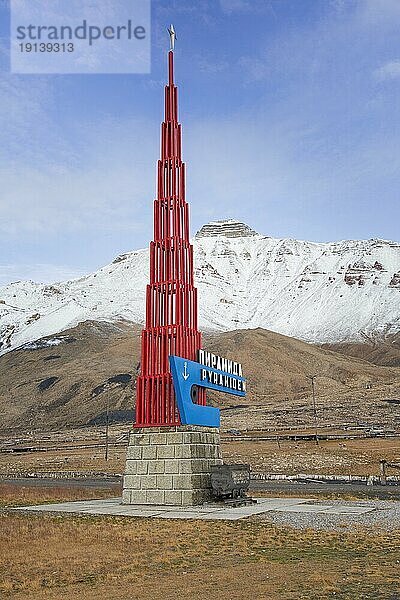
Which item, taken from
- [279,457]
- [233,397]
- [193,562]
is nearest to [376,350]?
[233,397]

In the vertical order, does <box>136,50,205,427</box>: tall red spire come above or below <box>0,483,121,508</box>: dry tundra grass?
above

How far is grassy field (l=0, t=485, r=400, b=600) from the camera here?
12.6 meters

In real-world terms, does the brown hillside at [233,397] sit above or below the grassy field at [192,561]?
above

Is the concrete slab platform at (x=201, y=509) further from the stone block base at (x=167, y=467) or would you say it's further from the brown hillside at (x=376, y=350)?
the brown hillside at (x=376, y=350)

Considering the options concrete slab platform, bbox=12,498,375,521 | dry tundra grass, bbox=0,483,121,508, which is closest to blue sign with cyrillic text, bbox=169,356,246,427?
concrete slab platform, bbox=12,498,375,521

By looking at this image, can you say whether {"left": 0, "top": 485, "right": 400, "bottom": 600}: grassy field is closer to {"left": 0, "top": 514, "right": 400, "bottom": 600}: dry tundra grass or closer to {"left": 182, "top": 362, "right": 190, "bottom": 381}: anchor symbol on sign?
{"left": 0, "top": 514, "right": 400, "bottom": 600}: dry tundra grass

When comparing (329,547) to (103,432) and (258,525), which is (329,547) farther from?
(103,432)

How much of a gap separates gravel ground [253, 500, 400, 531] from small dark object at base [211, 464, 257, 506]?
3.96 metres

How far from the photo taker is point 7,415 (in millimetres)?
137500

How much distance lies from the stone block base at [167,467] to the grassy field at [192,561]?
6.38 metres

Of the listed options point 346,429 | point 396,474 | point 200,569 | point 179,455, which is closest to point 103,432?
point 346,429

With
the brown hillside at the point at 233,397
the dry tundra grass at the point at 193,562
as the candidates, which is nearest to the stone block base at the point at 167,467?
the dry tundra grass at the point at 193,562

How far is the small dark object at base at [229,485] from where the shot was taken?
1140 inches

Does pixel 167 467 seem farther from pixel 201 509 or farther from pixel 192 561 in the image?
pixel 192 561
